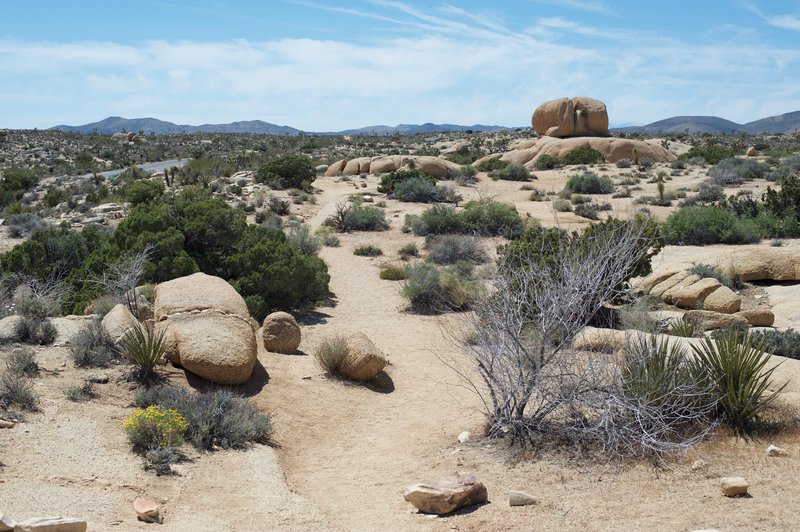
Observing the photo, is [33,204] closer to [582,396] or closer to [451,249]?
[451,249]

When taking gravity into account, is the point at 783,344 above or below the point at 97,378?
above

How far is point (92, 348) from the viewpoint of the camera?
9.23 meters

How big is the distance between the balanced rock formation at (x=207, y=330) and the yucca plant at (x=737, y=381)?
5508 mm

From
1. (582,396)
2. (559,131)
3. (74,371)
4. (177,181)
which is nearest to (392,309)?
(74,371)

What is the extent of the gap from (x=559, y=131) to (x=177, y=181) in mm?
26041

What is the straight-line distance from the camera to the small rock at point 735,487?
5.61m

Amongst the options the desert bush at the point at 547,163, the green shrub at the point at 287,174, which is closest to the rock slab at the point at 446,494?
the green shrub at the point at 287,174

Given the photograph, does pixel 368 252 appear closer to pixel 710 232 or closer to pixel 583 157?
pixel 710 232

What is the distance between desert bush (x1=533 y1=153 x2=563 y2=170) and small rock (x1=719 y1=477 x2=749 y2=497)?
1432 inches

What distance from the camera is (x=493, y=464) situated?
22.2ft

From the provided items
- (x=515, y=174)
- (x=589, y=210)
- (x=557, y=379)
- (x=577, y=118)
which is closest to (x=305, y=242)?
(x=589, y=210)

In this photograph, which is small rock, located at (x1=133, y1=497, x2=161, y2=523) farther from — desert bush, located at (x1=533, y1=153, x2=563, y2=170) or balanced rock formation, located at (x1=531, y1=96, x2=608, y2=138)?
balanced rock formation, located at (x1=531, y1=96, x2=608, y2=138)

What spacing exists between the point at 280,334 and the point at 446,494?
19.2 feet

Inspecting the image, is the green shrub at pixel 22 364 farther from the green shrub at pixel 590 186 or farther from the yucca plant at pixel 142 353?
the green shrub at pixel 590 186
